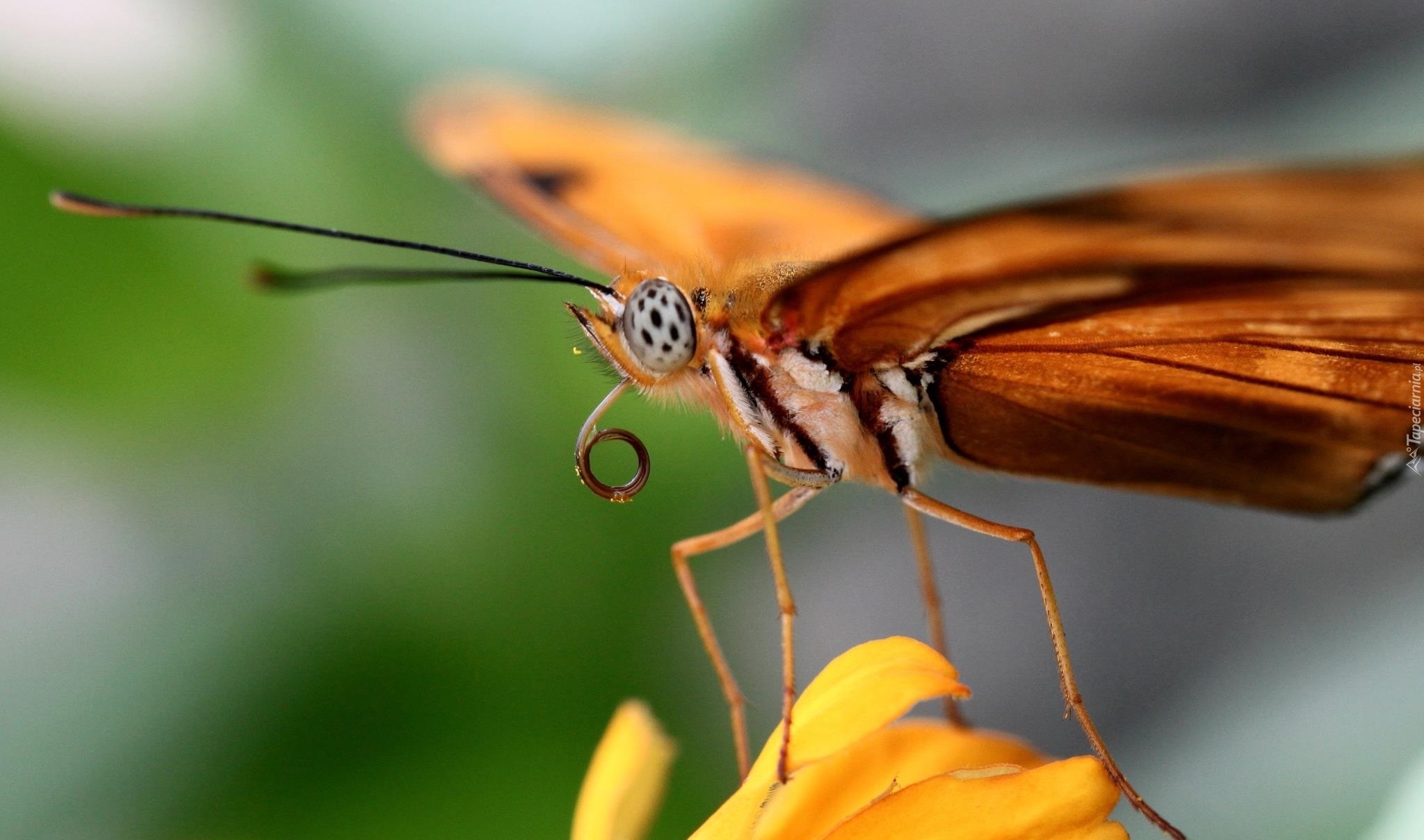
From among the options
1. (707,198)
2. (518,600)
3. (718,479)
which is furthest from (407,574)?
(707,198)

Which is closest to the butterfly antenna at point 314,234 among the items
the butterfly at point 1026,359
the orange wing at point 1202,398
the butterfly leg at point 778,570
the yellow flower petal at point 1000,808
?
the butterfly at point 1026,359

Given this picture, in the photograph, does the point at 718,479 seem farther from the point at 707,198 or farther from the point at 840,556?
the point at 840,556

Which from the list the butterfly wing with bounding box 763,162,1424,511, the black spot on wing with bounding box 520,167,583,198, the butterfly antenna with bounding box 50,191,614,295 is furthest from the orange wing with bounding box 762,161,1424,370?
the black spot on wing with bounding box 520,167,583,198

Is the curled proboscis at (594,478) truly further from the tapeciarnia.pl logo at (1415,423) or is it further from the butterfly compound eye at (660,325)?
the tapeciarnia.pl logo at (1415,423)

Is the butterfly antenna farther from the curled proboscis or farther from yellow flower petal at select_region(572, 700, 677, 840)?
yellow flower petal at select_region(572, 700, 677, 840)

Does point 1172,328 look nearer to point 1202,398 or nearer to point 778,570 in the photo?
point 1202,398
